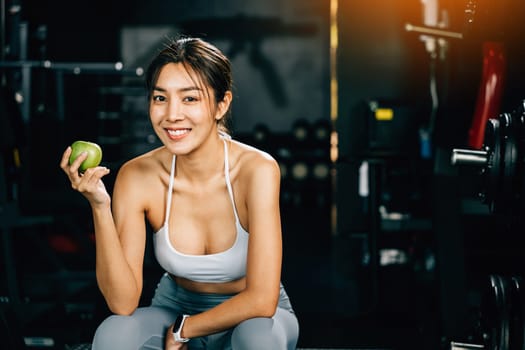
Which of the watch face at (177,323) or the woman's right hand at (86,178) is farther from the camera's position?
the watch face at (177,323)

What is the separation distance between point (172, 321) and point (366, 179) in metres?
2.07

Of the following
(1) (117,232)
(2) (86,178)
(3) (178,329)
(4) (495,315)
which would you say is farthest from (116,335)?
(4) (495,315)

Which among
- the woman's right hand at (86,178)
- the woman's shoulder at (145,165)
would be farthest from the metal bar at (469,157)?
the woman's right hand at (86,178)

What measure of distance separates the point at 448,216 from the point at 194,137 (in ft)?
4.44

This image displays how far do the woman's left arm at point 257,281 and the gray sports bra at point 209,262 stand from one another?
3.5 inches

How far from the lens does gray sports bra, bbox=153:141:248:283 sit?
1.85 m

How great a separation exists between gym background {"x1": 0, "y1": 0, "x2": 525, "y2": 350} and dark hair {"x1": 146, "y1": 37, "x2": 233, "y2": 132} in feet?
2.17

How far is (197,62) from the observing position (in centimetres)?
179

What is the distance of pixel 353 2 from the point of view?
4.17 metres

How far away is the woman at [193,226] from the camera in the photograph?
1.74m

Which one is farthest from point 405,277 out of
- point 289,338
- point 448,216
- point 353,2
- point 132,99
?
point 132,99

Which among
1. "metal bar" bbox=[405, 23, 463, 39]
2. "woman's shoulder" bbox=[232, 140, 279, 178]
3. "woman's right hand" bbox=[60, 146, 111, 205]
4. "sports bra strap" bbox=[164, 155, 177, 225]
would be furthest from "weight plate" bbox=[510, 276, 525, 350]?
"metal bar" bbox=[405, 23, 463, 39]

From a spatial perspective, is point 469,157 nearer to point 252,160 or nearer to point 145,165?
point 252,160

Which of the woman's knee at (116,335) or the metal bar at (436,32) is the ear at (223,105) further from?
the metal bar at (436,32)
